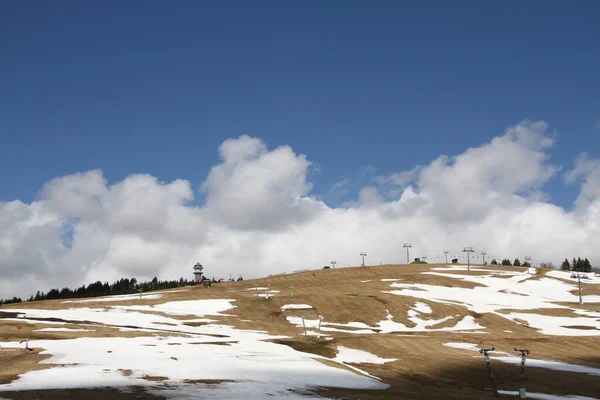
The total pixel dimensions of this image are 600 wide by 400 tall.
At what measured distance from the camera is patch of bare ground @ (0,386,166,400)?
22.6 metres

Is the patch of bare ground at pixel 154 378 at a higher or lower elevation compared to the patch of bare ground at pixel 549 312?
higher

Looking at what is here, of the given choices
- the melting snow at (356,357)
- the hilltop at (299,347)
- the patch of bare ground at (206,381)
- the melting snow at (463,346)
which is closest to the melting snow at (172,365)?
Answer: the hilltop at (299,347)

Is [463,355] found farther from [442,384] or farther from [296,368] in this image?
[296,368]

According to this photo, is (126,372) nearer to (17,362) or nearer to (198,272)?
(17,362)

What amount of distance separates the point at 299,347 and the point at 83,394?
1194 inches

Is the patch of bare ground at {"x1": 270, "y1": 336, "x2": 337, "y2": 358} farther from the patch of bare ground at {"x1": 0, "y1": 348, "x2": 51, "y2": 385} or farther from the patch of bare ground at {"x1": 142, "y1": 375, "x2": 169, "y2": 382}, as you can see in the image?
the patch of bare ground at {"x1": 142, "y1": 375, "x2": 169, "y2": 382}

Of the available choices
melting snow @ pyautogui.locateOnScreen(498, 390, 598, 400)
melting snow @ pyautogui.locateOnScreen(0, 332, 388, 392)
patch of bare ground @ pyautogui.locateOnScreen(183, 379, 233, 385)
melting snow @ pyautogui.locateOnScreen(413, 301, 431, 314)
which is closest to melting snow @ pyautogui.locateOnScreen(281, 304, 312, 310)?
melting snow @ pyautogui.locateOnScreen(413, 301, 431, 314)

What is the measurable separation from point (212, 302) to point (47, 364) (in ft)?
210

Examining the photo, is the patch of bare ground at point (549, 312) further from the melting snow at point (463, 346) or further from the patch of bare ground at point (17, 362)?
the patch of bare ground at point (17, 362)

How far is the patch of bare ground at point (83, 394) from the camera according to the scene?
22.6m

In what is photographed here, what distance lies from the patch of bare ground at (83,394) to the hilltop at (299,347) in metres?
0.08

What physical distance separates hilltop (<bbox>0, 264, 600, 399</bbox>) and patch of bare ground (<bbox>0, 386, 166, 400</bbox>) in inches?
3.0

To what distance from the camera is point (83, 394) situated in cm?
2358

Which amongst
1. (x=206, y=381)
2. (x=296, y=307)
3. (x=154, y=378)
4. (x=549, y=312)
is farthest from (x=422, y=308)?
(x=154, y=378)
